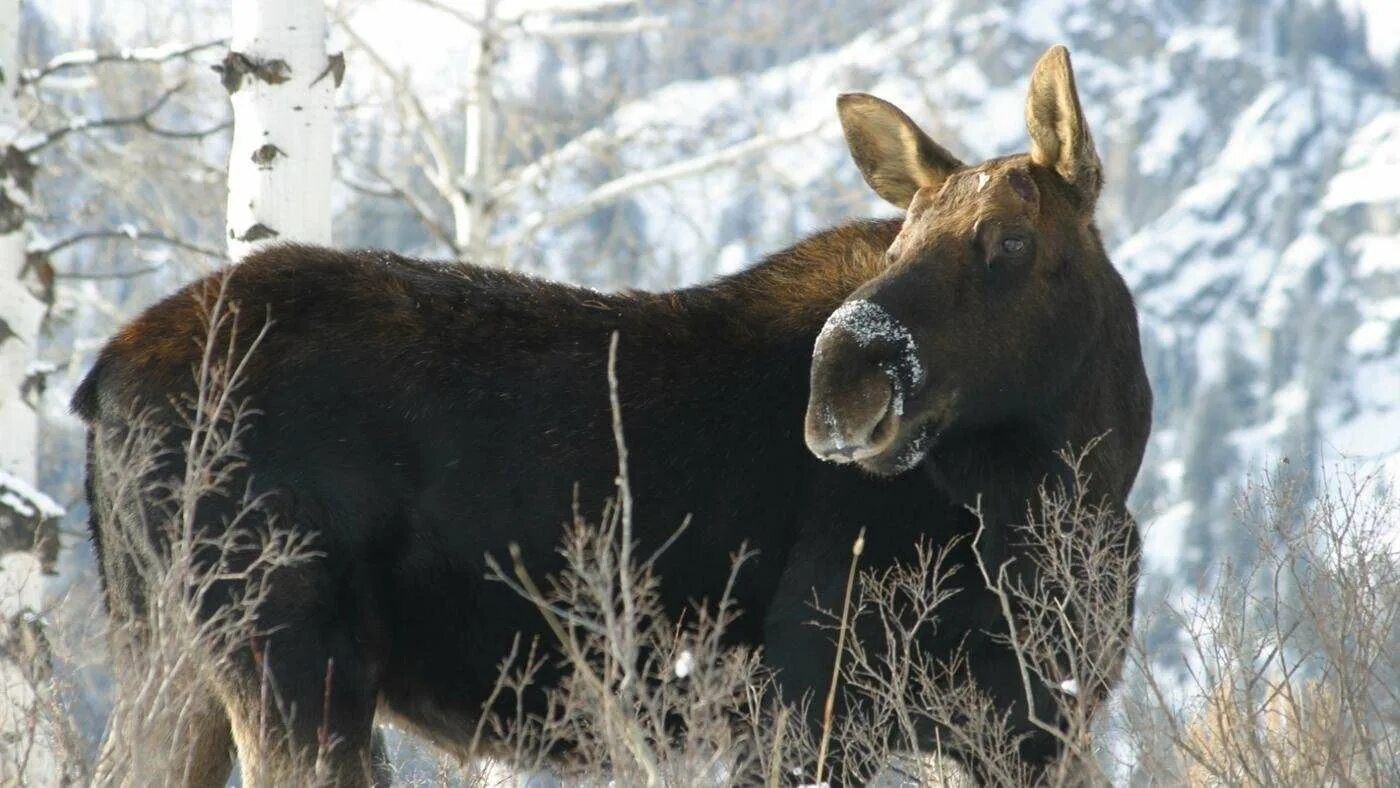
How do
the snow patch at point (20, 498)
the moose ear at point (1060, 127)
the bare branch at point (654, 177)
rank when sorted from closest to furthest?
1. the moose ear at point (1060, 127)
2. the snow patch at point (20, 498)
3. the bare branch at point (654, 177)

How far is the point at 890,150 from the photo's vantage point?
5801 millimetres

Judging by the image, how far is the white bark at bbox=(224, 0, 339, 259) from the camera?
7219mm

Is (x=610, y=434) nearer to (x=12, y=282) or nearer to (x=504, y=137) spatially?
(x=12, y=282)

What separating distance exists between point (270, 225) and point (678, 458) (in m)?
2.87

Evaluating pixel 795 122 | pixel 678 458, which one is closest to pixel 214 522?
pixel 678 458

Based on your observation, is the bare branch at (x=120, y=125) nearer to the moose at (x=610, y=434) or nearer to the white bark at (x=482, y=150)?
the moose at (x=610, y=434)

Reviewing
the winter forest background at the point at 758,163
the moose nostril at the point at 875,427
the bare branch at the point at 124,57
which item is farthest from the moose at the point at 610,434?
the bare branch at the point at 124,57

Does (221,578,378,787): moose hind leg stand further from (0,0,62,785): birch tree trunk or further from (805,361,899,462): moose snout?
(0,0,62,785): birch tree trunk

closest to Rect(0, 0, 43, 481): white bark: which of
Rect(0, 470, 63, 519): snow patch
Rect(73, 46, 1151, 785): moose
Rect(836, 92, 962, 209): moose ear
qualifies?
Rect(0, 470, 63, 519): snow patch

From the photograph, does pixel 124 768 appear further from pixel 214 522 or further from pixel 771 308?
pixel 771 308

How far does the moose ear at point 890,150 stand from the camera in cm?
562

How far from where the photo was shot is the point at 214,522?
4.80 metres

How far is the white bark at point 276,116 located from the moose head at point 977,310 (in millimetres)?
2941

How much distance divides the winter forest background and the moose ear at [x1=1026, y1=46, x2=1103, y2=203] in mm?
1076
